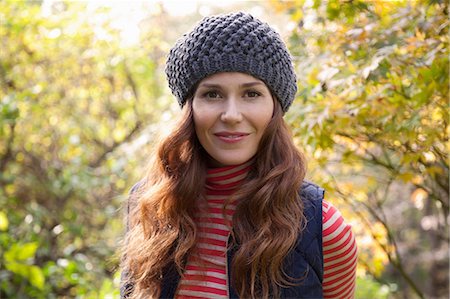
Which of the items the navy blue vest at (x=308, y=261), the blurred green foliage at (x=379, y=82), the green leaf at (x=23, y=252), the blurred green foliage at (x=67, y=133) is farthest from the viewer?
the blurred green foliage at (x=67, y=133)

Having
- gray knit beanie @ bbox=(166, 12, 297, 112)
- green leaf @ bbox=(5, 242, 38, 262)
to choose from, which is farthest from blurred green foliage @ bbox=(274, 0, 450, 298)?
green leaf @ bbox=(5, 242, 38, 262)

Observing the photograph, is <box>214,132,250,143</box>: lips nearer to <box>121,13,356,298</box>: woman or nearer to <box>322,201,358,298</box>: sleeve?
<box>121,13,356,298</box>: woman

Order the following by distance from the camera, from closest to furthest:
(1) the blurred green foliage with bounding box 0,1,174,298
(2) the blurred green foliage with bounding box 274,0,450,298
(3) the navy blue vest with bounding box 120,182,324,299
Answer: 1. (3) the navy blue vest with bounding box 120,182,324,299
2. (2) the blurred green foliage with bounding box 274,0,450,298
3. (1) the blurred green foliage with bounding box 0,1,174,298

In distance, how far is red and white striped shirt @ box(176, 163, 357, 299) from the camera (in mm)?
1803

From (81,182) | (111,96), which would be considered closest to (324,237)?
(81,182)

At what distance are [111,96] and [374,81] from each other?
11.4 feet

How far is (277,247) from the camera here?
1754 mm

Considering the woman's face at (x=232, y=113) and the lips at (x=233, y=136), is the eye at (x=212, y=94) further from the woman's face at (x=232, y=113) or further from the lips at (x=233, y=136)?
the lips at (x=233, y=136)

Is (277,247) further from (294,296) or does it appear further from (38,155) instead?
(38,155)

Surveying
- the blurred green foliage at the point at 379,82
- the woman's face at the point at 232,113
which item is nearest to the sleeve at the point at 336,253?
the woman's face at the point at 232,113

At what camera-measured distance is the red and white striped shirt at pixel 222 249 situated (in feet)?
5.91

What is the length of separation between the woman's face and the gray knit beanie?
0.03m

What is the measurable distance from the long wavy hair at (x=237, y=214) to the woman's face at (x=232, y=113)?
53mm

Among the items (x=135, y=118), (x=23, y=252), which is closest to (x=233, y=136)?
(x=23, y=252)
